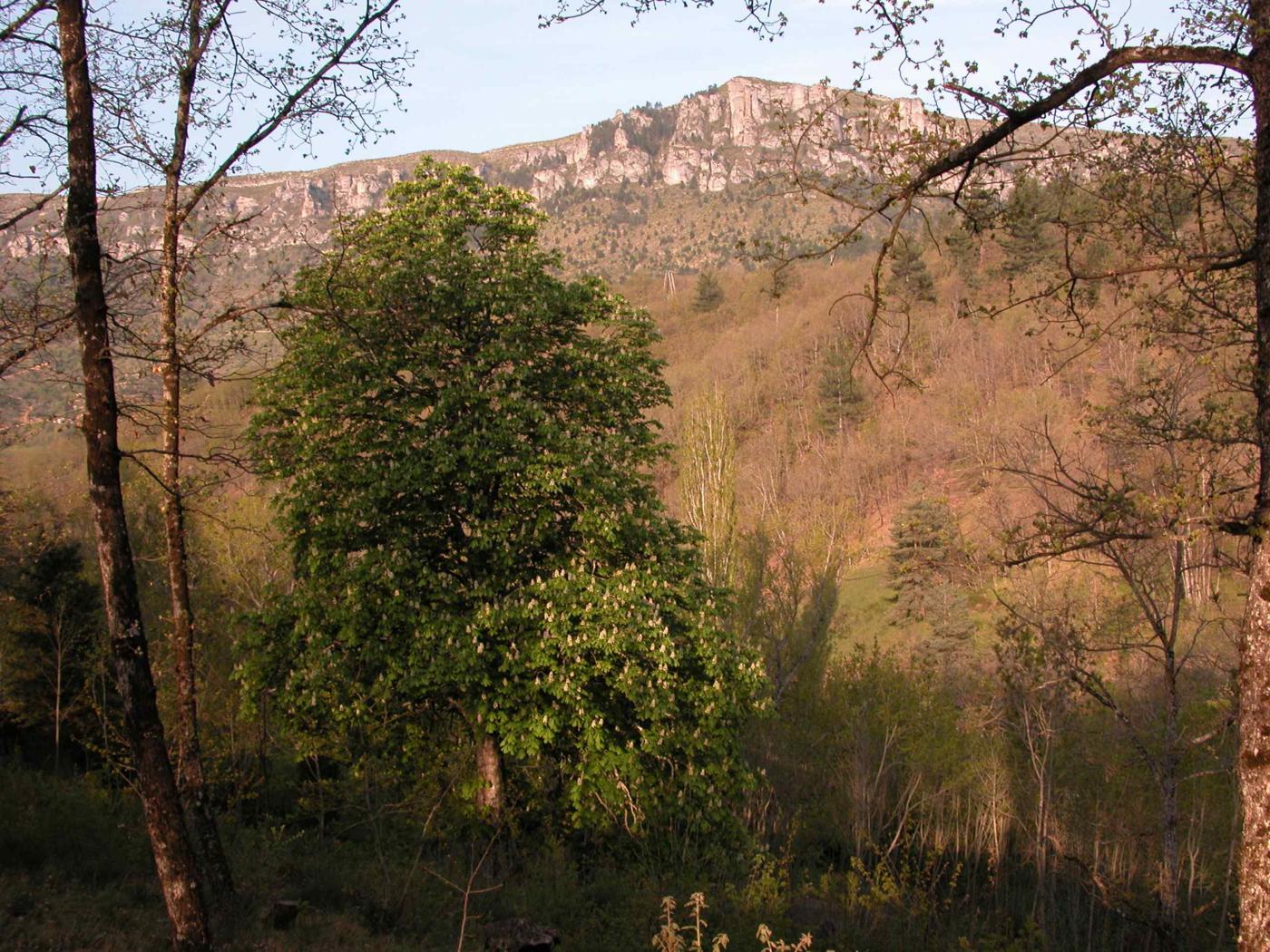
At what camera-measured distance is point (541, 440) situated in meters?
12.9

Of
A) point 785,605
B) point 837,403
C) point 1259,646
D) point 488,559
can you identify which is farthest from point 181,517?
point 837,403

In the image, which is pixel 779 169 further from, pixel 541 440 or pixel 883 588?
pixel 883 588

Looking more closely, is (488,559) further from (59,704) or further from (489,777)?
(59,704)

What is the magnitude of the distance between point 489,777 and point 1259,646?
11.2m

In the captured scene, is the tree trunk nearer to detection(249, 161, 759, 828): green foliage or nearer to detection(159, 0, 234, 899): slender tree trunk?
detection(249, 161, 759, 828): green foliage

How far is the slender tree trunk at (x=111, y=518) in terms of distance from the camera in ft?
19.4

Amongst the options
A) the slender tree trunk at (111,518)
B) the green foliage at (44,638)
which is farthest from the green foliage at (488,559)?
the green foliage at (44,638)

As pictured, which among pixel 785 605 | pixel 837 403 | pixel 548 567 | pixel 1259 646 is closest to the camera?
pixel 1259 646

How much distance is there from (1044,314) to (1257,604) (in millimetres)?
2532

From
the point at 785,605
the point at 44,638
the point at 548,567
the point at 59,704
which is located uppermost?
the point at 548,567

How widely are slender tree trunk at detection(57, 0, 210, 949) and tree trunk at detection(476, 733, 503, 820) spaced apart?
6985 millimetres

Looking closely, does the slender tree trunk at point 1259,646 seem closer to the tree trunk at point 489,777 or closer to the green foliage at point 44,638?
the tree trunk at point 489,777

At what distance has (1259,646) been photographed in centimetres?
407

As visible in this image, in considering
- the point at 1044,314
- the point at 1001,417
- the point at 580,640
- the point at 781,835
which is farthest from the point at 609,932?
the point at 1001,417
